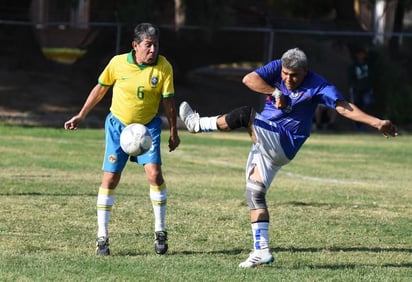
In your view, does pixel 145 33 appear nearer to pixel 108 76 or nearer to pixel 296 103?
pixel 108 76

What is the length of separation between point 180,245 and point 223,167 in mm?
8526

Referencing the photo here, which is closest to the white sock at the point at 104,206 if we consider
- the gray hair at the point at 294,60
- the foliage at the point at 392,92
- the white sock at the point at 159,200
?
the white sock at the point at 159,200

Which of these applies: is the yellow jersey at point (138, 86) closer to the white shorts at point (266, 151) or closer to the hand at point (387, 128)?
the white shorts at point (266, 151)

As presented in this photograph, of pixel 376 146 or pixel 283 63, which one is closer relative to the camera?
pixel 283 63

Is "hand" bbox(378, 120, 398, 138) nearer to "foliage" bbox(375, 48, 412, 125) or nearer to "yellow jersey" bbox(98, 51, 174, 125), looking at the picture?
"yellow jersey" bbox(98, 51, 174, 125)

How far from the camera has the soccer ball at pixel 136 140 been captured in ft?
28.9

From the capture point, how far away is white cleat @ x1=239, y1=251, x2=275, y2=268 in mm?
8773

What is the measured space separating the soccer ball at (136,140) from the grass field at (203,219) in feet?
3.12

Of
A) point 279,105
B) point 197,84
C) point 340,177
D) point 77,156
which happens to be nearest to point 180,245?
point 279,105

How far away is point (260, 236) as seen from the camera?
885 centimetres

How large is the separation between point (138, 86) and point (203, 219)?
9.35 feet

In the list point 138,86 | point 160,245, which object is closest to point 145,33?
point 138,86

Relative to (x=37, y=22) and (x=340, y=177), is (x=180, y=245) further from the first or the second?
(x=37, y=22)

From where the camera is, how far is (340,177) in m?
17.5
